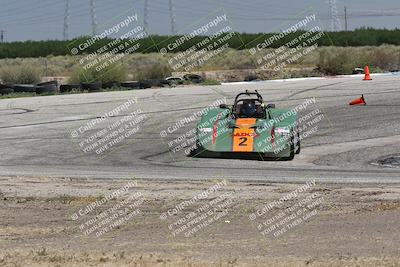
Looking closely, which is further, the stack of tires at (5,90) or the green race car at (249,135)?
the stack of tires at (5,90)

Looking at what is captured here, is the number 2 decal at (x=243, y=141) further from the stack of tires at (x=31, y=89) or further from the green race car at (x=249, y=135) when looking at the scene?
the stack of tires at (x=31, y=89)

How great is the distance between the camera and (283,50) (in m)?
55.9

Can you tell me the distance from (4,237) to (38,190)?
3681mm

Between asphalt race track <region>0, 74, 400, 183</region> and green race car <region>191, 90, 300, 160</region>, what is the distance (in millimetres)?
293

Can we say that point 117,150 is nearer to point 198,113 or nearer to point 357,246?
point 198,113

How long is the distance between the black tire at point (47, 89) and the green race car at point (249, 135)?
16614 millimetres

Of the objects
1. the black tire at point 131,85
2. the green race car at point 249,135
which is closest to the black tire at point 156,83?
the black tire at point 131,85

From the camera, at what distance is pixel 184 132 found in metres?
21.4

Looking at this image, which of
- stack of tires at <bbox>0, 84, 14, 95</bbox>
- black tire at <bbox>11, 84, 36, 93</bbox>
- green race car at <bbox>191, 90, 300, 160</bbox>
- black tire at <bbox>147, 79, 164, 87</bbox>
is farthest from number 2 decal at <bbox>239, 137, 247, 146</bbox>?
stack of tires at <bbox>0, 84, 14, 95</bbox>

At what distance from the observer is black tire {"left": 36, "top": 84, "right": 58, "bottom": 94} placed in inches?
1320

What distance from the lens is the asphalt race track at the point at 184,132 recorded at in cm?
1555

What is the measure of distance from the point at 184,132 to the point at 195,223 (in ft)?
37.6

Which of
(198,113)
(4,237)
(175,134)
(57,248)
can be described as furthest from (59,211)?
(198,113)

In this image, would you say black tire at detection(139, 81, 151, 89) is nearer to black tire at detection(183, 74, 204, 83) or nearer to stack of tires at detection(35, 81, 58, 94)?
black tire at detection(183, 74, 204, 83)
